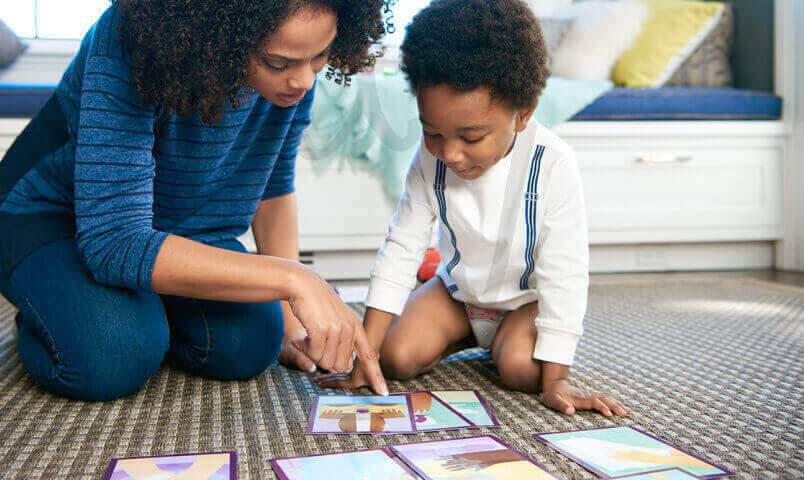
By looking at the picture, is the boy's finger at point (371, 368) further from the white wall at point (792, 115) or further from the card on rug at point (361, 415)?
the white wall at point (792, 115)

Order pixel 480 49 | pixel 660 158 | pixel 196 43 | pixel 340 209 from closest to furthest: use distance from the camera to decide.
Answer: pixel 196 43 < pixel 480 49 < pixel 340 209 < pixel 660 158

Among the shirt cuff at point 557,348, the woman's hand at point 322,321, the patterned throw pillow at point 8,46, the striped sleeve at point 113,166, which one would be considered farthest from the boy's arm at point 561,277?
the patterned throw pillow at point 8,46

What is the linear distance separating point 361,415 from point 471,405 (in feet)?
0.52

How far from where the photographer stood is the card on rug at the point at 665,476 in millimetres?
795

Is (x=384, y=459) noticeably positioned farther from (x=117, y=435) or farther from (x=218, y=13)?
(x=218, y=13)

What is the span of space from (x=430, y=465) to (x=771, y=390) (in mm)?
616

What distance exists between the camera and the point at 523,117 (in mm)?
1127

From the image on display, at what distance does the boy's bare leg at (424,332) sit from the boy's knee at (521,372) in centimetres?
14

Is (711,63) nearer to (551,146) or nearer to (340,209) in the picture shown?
(340,209)

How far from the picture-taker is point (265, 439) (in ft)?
3.02

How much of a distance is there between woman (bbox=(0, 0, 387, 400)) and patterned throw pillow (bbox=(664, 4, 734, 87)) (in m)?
2.03

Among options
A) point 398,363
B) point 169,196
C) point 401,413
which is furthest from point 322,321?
point 169,196

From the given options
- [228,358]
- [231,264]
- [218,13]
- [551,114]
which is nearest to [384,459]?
[231,264]

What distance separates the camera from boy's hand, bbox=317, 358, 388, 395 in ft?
3.55
